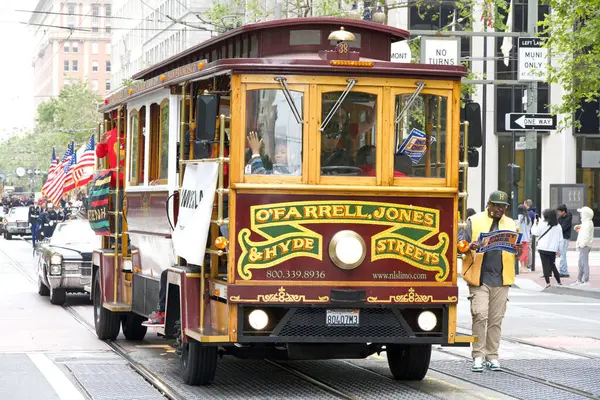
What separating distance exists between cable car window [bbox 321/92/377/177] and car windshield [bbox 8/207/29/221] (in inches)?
1898

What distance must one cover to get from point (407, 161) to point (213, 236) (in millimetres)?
1813

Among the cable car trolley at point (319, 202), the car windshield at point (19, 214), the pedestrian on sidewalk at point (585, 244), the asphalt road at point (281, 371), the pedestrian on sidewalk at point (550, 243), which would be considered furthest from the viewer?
the car windshield at point (19, 214)

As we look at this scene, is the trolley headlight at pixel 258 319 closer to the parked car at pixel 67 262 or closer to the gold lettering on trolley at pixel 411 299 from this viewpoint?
the gold lettering on trolley at pixel 411 299

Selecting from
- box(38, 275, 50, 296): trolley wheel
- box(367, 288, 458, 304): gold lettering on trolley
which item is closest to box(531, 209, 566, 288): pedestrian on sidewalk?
box(38, 275, 50, 296): trolley wheel

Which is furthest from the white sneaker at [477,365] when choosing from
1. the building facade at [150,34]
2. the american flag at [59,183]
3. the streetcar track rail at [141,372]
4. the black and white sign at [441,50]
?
the building facade at [150,34]

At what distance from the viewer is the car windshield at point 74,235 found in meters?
21.6

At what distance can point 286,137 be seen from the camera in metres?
10.2

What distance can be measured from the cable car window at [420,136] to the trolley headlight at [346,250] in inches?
28.8

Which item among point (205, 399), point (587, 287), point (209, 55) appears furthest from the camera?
point (587, 287)

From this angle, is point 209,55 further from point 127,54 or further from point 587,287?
point 127,54

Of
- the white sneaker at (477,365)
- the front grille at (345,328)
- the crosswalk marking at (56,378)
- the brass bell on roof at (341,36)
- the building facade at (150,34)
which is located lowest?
the crosswalk marking at (56,378)

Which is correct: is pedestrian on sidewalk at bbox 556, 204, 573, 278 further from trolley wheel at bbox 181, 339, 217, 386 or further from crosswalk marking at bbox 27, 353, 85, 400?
trolley wheel at bbox 181, 339, 217, 386

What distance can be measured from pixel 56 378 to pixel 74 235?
34.4 feet

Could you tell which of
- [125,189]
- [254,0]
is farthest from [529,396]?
[254,0]
